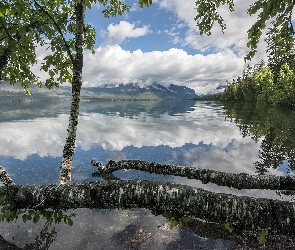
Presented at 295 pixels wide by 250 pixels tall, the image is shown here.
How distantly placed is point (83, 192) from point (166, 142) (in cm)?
3009

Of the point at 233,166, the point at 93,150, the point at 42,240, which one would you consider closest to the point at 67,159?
the point at 42,240

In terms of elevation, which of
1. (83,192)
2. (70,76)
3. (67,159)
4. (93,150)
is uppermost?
(70,76)

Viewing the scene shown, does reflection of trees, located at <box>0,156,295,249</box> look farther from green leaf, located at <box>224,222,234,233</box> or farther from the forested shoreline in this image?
the forested shoreline

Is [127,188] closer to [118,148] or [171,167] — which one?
[171,167]

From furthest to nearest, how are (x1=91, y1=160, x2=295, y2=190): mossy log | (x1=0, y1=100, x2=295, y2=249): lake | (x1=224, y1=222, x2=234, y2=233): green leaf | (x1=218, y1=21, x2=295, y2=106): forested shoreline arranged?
(x1=218, y1=21, x2=295, y2=106): forested shoreline → (x1=0, y1=100, x2=295, y2=249): lake → (x1=91, y1=160, x2=295, y2=190): mossy log → (x1=224, y1=222, x2=234, y2=233): green leaf

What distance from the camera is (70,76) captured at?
9008 mm

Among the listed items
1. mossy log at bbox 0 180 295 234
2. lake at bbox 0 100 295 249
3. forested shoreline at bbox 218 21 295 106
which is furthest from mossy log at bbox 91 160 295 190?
forested shoreline at bbox 218 21 295 106

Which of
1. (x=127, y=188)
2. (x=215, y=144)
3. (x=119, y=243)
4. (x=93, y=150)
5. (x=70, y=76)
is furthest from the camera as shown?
(x=215, y=144)

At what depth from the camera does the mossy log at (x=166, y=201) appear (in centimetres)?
294

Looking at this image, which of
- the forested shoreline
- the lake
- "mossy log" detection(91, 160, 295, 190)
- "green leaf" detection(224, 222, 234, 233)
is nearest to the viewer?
"green leaf" detection(224, 222, 234, 233)

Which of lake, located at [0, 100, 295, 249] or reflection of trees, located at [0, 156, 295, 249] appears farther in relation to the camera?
lake, located at [0, 100, 295, 249]

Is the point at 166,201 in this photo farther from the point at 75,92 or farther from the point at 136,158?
the point at 136,158

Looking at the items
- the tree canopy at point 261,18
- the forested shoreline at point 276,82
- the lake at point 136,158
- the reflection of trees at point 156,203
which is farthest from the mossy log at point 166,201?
the forested shoreline at point 276,82

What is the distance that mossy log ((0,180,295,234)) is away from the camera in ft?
9.64
